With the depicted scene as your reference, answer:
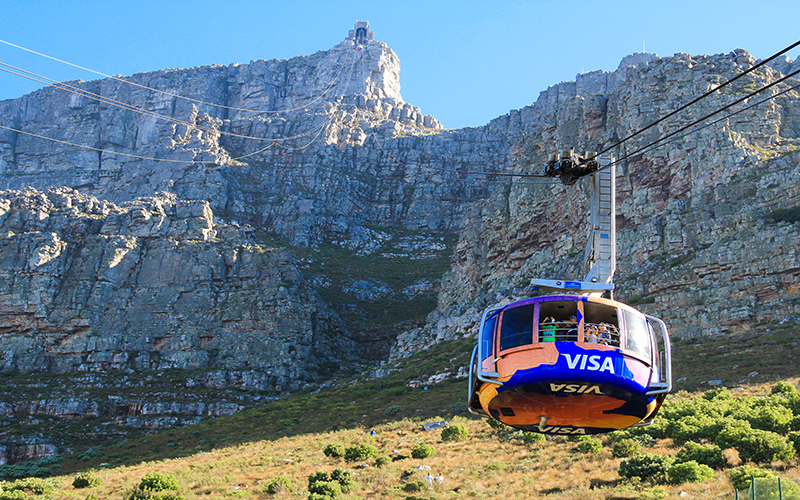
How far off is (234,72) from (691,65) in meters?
122

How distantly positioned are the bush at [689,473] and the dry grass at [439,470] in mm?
379

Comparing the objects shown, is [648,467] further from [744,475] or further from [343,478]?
[343,478]

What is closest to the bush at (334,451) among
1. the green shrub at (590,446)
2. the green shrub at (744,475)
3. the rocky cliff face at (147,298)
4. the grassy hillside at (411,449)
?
the grassy hillside at (411,449)

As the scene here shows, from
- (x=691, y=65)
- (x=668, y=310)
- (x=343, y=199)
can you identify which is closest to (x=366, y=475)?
(x=668, y=310)

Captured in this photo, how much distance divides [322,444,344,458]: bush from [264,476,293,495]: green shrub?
550 centimetres

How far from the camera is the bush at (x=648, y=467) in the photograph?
85.7ft

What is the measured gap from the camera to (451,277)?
94375 millimetres

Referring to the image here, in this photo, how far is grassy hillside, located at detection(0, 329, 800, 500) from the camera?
28234mm

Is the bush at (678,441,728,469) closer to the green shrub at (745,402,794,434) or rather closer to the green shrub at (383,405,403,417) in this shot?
the green shrub at (745,402,794,434)

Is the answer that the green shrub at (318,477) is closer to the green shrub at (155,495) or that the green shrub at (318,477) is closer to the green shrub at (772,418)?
the green shrub at (155,495)

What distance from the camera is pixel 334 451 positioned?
3803 centimetres

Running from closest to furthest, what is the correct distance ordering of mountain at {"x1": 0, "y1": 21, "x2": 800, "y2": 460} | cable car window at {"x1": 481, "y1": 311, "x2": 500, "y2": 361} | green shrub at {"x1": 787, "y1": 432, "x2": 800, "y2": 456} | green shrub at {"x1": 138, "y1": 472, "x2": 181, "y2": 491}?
cable car window at {"x1": 481, "y1": 311, "x2": 500, "y2": 361}
green shrub at {"x1": 787, "y1": 432, "x2": 800, "y2": 456}
green shrub at {"x1": 138, "y1": 472, "x2": 181, "y2": 491}
mountain at {"x1": 0, "y1": 21, "x2": 800, "y2": 460}

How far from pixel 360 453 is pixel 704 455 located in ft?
55.7

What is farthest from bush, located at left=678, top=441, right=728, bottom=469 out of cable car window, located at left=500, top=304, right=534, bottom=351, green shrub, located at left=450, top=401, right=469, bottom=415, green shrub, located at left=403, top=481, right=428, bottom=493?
green shrub, located at left=450, top=401, right=469, bottom=415
